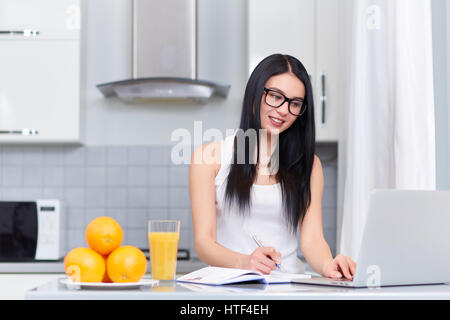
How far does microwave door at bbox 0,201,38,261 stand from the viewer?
2.75 meters

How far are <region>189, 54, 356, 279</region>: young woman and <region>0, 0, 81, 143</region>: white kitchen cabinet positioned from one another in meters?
1.18

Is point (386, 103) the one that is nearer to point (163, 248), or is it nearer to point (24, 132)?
point (163, 248)

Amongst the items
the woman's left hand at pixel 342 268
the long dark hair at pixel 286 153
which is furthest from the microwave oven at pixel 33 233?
the woman's left hand at pixel 342 268

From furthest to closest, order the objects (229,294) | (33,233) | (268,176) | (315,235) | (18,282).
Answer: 1. (33,233)
2. (18,282)
3. (268,176)
4. (315,235)
5. (229,294)

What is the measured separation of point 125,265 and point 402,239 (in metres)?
0.51

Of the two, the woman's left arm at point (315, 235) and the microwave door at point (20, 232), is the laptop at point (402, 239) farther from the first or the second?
the microwave door at point (20, 232)

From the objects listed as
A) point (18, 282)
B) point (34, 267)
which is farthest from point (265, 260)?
point (34, 267)

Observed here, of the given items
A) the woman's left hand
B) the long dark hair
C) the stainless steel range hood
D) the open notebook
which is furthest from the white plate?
the stainless steel range hood

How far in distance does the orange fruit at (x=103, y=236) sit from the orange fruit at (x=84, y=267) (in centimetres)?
2

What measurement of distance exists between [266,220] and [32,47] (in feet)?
5.15

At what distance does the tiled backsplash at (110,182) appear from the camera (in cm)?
308

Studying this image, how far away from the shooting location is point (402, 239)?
3.62 ft

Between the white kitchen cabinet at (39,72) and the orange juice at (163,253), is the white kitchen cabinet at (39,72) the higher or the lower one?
the higher one

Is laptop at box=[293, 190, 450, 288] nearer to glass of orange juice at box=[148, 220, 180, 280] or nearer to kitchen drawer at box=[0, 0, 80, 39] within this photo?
glass of orange juice at box=[148, 220, 180, 280]
